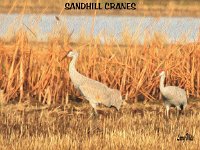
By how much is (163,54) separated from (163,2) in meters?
23.8

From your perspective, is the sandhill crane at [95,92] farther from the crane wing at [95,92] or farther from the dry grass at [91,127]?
the dry grass at [91,127]

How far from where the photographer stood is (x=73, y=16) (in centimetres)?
1086

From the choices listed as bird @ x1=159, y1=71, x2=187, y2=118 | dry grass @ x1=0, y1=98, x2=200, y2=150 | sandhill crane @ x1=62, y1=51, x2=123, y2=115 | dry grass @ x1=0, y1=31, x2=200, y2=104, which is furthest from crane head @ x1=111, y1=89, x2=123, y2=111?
dry grass @ x1=0, y1=31, x2=200, y2=104

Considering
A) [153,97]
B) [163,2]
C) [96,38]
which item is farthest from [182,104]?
[163,2]

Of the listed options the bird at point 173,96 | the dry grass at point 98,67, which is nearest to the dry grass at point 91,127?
the bird at point 173,96

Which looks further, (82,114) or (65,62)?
(65,62)

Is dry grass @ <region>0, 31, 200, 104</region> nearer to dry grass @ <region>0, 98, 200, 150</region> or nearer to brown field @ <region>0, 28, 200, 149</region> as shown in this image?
brown field @ <region>0, 28, 200, 149</region>

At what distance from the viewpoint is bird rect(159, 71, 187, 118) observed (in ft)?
33.6

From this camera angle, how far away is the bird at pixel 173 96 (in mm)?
10227

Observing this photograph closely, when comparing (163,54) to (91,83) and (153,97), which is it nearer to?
(153,97)

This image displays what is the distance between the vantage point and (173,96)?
1025 cm

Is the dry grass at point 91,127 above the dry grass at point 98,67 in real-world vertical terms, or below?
below

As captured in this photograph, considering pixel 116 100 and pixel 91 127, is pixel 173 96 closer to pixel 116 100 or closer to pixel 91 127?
pixel 116 100

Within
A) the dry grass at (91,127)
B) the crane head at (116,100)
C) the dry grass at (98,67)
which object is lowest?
the dry grass at (91,127)
